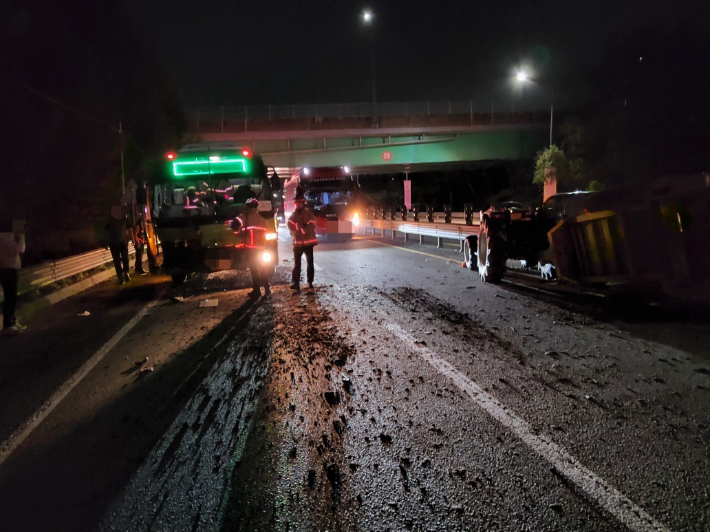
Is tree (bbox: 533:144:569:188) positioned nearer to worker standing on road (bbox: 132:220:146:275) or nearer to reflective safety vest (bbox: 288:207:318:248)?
worker standing on road (bbox: 132:220:146:275)

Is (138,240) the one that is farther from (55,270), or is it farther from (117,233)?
(55,270)

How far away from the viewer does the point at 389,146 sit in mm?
40656

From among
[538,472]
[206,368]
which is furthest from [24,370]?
[538,472]

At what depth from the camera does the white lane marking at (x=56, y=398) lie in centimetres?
A: 467

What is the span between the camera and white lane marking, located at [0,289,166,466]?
4.67 metres

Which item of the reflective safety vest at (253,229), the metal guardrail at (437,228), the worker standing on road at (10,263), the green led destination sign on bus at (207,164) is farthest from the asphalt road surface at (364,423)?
the metal guardrail at (437,228)

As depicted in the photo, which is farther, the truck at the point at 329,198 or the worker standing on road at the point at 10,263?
the truck at the point at 329,198

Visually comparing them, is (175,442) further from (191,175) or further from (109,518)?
(191,175)

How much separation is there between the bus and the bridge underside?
25.5m

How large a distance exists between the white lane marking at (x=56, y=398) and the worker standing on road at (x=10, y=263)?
1.69 metres

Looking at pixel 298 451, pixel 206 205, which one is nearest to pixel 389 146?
pixel 206 205

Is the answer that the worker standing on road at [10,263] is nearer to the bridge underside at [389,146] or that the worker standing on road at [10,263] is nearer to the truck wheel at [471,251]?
the truck wheel at [471,251]

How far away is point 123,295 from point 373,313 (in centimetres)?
644

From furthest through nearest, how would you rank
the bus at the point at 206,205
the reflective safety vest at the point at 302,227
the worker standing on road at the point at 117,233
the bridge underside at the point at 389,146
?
the bridge underside at the point at 389,146 → the worker standing on road at the point at 117,233 → the bus at the point at 206,205 → the reflective safety vest at the point at 302,227
